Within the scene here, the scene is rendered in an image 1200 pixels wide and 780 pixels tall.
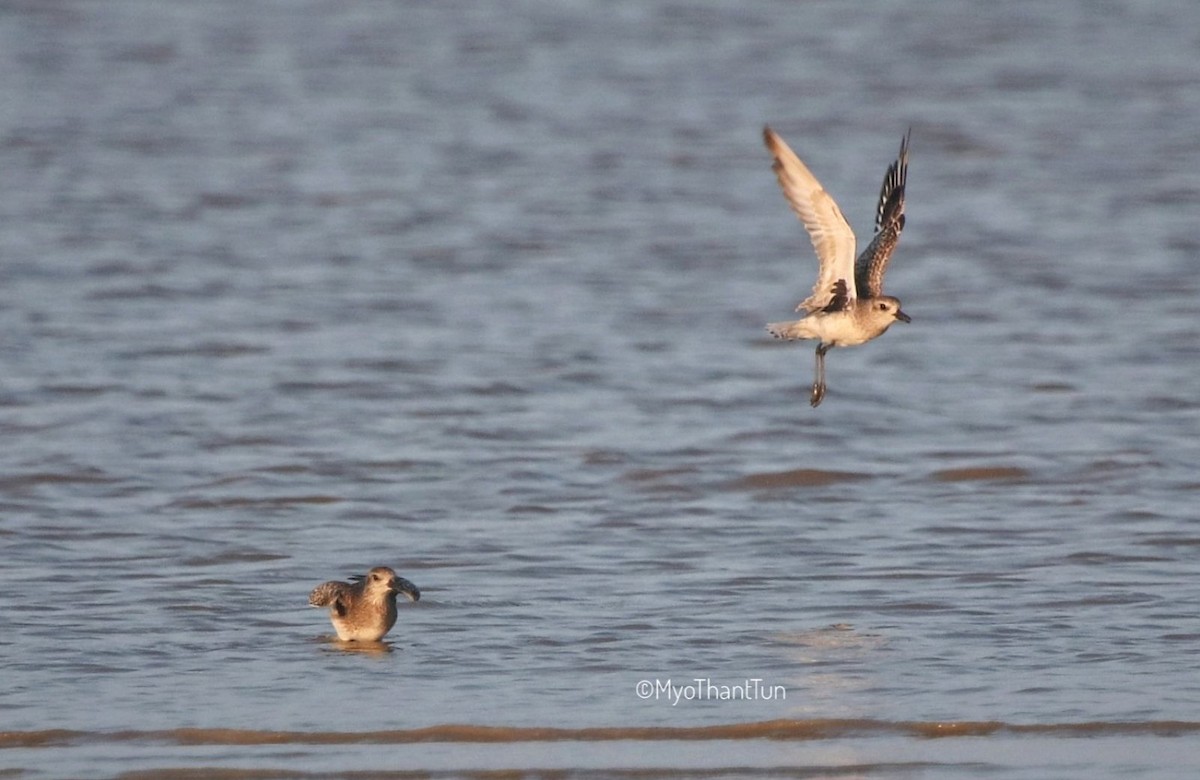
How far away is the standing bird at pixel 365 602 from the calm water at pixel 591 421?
0.14 m

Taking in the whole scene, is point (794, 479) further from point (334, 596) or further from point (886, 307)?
point (334, 596)

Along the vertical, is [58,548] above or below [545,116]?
below

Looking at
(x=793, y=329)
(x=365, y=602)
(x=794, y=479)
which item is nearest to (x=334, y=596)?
(x=365, y=602)

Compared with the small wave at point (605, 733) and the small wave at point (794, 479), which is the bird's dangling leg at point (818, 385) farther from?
the small wave at point (605, 733)

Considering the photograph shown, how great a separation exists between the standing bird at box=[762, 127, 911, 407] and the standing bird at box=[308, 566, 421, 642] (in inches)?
91.2

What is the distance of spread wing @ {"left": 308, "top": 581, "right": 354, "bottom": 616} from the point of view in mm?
8961

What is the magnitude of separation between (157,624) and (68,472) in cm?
318

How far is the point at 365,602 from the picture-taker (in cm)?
894

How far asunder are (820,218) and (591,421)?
4.02 meters

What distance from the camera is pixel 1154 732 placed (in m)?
7.65

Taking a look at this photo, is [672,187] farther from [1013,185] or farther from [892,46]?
[892,46]

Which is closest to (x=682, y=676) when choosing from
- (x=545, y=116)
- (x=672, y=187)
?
(x=672, y=187)
